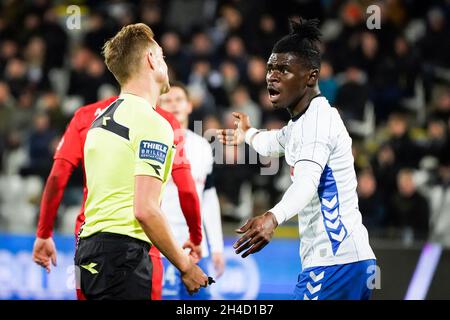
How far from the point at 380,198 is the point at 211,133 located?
257 cm

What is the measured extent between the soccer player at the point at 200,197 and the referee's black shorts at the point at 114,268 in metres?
2.24

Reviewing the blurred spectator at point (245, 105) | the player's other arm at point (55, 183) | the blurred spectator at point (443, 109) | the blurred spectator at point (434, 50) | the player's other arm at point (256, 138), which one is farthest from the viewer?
the blurred spectator at point (434, 50)

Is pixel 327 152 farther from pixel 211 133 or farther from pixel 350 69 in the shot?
pixel 350 69

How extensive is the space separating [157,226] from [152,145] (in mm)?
406

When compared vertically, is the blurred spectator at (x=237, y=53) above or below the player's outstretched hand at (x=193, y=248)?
above

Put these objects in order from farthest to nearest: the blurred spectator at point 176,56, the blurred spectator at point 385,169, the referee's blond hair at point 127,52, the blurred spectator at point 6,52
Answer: the blurred spectator at point 6,52 < the blurred spectator at point 176,56 < the blurred spectator at point 385,169 < the referee's blond hair at point 127,52

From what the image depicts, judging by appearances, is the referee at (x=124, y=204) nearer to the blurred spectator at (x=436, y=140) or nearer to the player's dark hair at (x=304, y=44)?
the player's dark hair at (x=304, y=44)

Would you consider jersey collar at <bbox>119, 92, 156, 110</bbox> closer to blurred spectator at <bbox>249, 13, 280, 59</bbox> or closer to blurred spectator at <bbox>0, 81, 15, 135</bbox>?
blurred spectator at <bbox>0, 81, 15, 135</bbox>

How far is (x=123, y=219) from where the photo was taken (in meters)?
4.00

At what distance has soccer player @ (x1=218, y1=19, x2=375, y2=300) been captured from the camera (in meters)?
4.35

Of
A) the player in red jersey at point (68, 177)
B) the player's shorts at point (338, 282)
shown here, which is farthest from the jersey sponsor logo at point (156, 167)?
the player in red jersey at point (68, 177)

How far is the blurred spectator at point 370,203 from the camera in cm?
986

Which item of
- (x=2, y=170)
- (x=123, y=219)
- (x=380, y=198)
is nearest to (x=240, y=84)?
(x=380, y=198)

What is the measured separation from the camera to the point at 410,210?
9.82 m
